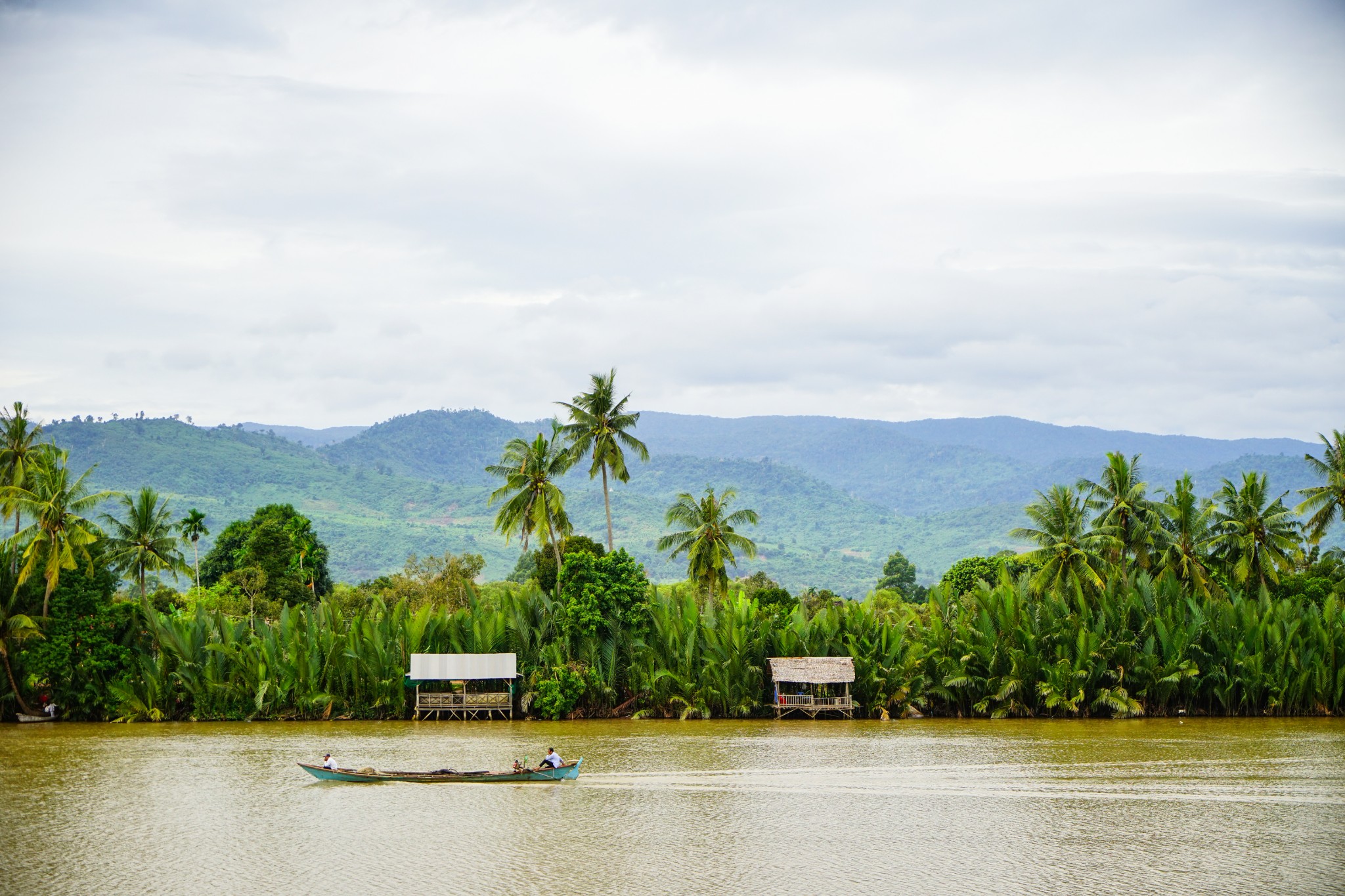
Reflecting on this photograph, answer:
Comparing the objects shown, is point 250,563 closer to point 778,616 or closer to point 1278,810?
point 778,616

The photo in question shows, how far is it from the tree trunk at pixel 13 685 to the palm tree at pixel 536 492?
1738cm

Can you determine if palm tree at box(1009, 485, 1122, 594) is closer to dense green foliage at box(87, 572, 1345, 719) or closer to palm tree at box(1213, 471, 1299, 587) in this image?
dense green foliage at box(87, 572, 1345, 719)

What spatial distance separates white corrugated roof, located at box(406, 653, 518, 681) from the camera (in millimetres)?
34562

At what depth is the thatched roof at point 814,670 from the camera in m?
34.9

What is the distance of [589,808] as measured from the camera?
2033cm

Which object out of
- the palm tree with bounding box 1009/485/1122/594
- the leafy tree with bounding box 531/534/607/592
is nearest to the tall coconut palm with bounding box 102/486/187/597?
the leafy tree with bounding box 531/534/607/592

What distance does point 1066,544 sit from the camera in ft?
131

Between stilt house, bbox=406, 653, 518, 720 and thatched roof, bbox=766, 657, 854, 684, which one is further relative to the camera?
thatched roof, bbox=766, 657, 854, 684

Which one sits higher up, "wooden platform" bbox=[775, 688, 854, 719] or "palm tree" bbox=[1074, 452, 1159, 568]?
"palm tree" bbox=[1074, 452, 1159, 568]

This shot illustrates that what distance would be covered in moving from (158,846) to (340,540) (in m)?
153

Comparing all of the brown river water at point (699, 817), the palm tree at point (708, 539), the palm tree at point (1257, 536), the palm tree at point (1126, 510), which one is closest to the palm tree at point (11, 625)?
the brown river water at point (699, 817)

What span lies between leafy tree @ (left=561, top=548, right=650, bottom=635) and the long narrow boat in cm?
1276

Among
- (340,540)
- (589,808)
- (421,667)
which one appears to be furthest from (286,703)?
(340,540)

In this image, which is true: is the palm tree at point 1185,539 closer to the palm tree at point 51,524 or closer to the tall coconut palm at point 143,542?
the palm tree at point 51,524
